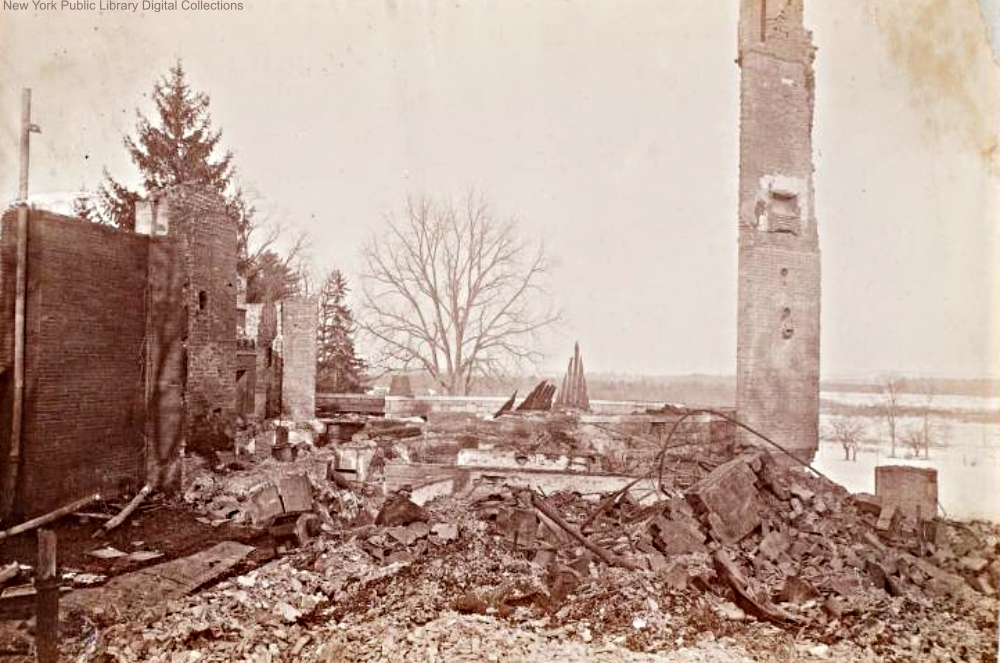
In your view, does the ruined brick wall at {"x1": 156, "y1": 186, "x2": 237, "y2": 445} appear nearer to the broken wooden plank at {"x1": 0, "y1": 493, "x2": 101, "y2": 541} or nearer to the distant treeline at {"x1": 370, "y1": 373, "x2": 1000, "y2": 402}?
→ the broken wooden plank at {"x1": 0, "y1": 493, "x2": 101, "y2": 541}

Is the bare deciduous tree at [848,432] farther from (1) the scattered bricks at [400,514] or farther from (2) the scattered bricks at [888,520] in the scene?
(1) the scattered bricks at [400,514]

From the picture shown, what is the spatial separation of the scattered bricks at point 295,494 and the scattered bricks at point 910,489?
8.36 meters

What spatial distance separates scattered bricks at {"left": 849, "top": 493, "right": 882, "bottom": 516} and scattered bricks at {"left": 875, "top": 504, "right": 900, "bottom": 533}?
5.1 inches

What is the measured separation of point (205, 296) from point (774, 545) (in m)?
9.69

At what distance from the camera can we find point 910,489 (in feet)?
29.6

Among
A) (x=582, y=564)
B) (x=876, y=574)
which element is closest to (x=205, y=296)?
(x=582, y=564)

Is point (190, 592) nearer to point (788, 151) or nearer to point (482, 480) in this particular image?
point (482, 480)

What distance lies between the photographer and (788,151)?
1112cm

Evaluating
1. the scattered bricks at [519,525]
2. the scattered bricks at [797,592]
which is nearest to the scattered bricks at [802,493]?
the scattered bricks at [797,592]

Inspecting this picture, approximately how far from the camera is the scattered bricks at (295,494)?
892cm

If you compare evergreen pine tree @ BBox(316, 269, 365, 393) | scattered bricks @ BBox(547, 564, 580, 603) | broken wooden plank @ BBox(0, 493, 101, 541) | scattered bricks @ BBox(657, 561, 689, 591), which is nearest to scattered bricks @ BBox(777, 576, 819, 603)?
scattered bricks @ BBox(657, 561, 689, 591)

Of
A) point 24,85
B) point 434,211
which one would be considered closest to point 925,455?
point 24,85

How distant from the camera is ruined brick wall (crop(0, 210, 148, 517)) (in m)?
8.68

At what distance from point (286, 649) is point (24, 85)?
22.8ft
